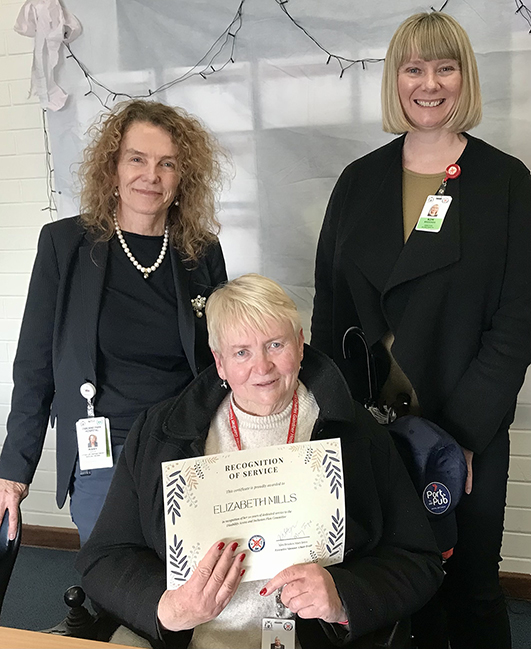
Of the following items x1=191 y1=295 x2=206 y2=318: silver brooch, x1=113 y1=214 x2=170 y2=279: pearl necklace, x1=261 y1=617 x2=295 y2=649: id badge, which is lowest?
x1=261 y1=617 x2=295 y2=649: id badge

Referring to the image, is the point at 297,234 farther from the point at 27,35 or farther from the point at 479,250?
the point at 27,35

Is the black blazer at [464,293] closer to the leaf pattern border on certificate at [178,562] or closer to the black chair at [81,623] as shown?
the leaf pattern border on certificate at [178,562]

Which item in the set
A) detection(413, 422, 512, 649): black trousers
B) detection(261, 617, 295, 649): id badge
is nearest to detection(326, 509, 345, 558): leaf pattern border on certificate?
detection(261, 617, 295, 649): id badge

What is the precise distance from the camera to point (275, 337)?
1.55 metres

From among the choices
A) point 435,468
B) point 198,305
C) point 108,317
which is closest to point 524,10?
point 198,305

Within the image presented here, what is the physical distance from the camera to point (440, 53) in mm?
1784

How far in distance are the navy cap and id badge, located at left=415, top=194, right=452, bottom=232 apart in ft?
1.74

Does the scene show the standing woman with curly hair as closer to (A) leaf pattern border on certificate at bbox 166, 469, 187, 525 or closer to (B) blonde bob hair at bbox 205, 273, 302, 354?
(B) blonde bob hair at bbox 205, 273, 302, 354

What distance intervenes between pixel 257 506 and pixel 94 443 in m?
0.73

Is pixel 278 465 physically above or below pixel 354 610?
above

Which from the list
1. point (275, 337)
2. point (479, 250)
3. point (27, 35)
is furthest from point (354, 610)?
point (27, 35)

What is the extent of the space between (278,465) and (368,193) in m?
0.97

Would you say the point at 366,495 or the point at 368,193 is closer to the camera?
the point at 366,495

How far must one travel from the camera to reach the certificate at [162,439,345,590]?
1.31 m
